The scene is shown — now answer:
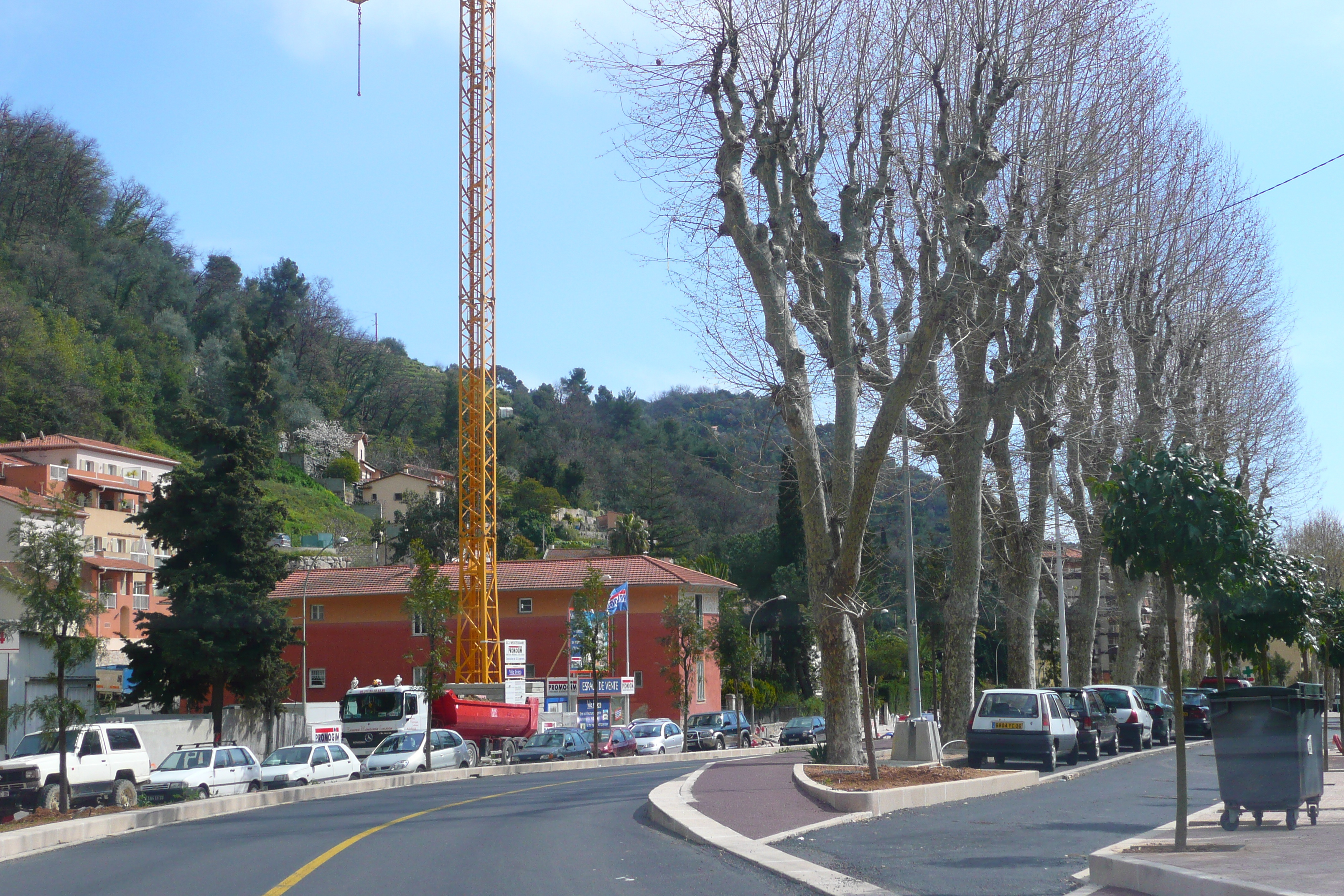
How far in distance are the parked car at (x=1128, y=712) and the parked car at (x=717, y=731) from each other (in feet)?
60.2

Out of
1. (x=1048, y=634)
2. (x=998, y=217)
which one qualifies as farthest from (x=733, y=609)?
(x=998, y=217)

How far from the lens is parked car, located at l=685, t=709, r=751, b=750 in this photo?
150 feet

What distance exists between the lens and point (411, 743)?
33438 mm

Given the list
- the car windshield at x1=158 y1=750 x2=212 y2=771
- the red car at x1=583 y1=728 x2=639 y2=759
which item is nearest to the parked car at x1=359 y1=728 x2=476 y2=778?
the car windshield at x1=158 y1=750 x2=212 y2=771

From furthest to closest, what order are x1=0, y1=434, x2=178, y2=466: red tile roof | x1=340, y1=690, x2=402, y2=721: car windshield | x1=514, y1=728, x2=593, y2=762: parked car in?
x1=0, y1=434, x2=178, y2=466: red tile roof
x1=340, y1=690, x2=402, y2=721: car windshield
x1=514, y1=728, x2=593, y2=762: parked car

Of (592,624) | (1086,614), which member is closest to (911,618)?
(1086,614)

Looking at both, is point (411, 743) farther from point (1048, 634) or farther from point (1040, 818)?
point (1048, 634)

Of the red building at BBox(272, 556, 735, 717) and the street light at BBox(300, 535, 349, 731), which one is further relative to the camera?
the red building at BBox(272, 556, 735, 717)

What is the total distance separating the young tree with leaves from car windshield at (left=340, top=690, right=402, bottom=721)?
674 centimetres

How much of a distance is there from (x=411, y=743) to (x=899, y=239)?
771 inches

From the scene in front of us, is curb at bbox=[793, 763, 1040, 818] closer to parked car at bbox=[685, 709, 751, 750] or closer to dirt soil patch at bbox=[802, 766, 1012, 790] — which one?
dirt soil patch at bbox=[802, 766, 1012, 790]

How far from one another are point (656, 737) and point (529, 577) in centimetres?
2012

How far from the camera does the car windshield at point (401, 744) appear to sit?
33219 millimetres

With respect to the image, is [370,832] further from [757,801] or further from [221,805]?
[221,805]
